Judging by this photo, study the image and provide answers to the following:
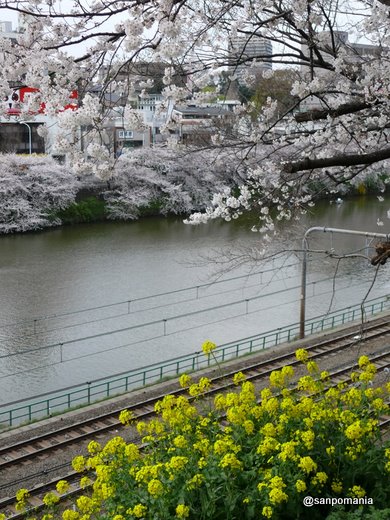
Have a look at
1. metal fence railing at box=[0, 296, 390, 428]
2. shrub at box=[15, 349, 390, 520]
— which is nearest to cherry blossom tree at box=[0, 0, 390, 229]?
shrub at box=[15, 349, 390, 520]

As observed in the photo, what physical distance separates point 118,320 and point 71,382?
2.59 m

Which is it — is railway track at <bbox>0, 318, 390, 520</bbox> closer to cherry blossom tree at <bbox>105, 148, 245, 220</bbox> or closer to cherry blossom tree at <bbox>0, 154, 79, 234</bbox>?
cherry blossom tree at <bbox>0, 154, 79, 234</bbox>

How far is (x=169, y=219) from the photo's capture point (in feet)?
75.7

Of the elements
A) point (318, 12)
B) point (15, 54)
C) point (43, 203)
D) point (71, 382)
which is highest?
point (318, 12)

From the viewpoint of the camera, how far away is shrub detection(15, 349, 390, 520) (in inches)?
127

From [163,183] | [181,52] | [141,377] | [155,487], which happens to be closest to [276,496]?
[155,487]

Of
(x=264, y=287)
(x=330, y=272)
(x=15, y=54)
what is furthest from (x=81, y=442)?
(x=330, y=272)

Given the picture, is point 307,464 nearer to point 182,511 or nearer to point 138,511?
point 182,511

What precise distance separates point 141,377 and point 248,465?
6.40m

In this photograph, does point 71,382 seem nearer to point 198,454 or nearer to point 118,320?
point 118,320

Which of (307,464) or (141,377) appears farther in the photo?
(141,377)

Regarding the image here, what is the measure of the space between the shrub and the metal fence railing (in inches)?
111

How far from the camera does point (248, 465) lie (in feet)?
11.4

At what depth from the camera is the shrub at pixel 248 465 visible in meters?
3.23
